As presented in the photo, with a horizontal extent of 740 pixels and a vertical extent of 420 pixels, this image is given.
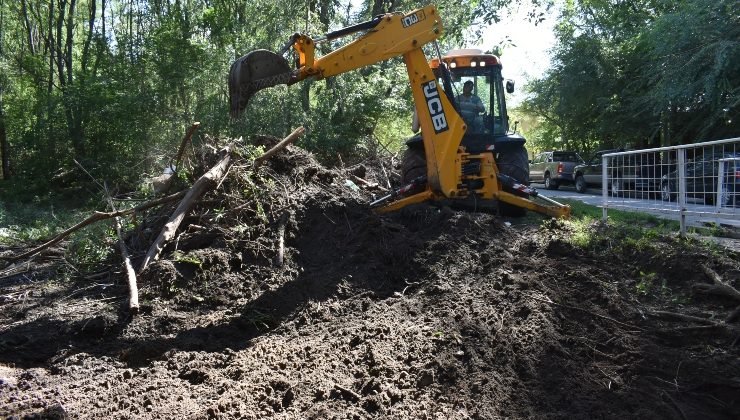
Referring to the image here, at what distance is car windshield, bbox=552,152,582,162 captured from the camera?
2468 centimetres

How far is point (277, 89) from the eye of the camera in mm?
16219

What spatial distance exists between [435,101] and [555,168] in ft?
59.4

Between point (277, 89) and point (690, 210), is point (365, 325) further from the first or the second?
point (277, 89)

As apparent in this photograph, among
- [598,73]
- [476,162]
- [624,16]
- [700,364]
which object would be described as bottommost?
[700,364]

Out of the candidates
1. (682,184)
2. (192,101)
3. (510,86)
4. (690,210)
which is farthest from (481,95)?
(192,101)

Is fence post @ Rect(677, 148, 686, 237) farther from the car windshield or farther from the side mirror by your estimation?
the car windshield

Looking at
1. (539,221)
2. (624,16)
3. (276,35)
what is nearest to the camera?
(539,221)

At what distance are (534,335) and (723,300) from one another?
1909 mm

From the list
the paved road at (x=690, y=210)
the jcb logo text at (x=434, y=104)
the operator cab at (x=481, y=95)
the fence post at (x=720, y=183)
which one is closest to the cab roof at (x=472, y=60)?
the operator cab at (x=481, y=95)

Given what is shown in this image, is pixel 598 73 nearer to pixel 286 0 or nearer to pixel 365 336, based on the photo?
pixel 286 0

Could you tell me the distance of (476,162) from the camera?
8570 millimetres

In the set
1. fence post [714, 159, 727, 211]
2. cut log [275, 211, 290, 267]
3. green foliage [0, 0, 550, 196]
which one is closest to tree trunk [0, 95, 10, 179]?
green foliage [0, 0, 550, 196]

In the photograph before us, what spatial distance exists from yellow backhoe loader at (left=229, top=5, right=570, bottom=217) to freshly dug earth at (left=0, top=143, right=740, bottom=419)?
3.32 ft

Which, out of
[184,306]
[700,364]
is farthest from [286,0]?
[700,364]
